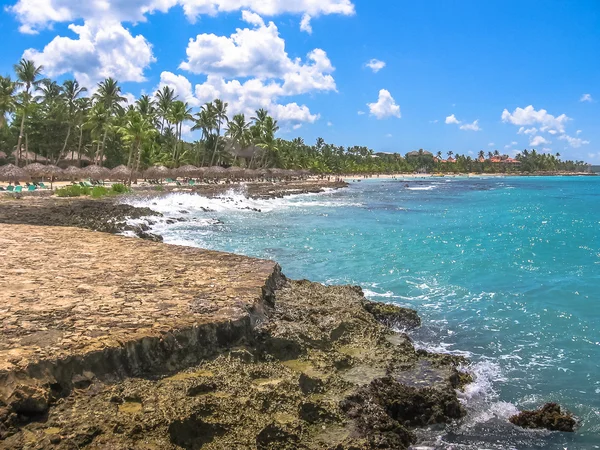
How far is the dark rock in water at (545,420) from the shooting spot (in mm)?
6504

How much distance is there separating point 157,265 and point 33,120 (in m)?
48.4

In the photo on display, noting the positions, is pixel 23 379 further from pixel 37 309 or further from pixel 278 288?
pixel 278 288

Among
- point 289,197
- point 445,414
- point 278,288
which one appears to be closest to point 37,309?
point 278,288

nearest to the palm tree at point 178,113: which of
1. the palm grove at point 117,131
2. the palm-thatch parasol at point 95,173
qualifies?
the palm grove at point 117,131

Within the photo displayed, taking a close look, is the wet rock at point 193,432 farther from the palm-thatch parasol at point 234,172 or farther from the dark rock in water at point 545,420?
the palm-thatch parasol at point 234,172

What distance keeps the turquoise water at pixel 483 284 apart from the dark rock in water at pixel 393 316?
10.9 inches

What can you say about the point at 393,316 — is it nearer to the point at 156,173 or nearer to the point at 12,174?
the point at 12,174

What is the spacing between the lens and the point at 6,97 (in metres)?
41.8

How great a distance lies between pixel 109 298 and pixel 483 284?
11.5 metres

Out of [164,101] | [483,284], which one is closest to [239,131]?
[164,101]

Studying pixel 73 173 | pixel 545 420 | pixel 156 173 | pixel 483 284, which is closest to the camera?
pixel 545 420

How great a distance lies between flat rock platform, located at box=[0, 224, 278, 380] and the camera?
17.2 feet

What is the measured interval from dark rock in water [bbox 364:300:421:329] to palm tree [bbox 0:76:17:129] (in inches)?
1696

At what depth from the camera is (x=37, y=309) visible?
6.24 m
